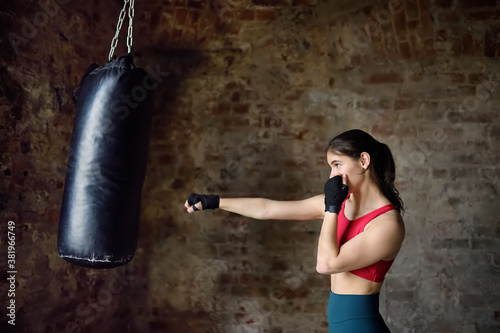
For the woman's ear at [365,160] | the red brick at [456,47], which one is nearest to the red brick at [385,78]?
the red brick at [456,47]

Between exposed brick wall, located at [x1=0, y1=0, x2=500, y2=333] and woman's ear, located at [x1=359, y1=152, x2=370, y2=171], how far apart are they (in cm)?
118

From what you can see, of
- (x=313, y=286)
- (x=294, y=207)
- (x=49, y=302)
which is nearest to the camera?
(x=294, y=207)

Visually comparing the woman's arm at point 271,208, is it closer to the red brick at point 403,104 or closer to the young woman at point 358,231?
the young woman at point 358,231

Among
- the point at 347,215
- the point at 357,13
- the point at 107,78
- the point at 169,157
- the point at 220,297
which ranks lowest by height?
the point at 220,297

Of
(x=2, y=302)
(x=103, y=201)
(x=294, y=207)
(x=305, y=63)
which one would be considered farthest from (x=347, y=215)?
(x=2, y=302)

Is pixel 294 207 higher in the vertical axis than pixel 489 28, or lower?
lower

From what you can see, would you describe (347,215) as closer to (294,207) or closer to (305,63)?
(294,207)

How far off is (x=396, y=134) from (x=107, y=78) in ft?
6.55

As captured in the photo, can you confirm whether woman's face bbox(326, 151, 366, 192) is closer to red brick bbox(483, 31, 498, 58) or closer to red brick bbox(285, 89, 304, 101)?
red brick bbox(285, 89, 304, 101)

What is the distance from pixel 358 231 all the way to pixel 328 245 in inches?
7.2

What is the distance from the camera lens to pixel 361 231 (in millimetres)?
2004

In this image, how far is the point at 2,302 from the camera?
7.48ft

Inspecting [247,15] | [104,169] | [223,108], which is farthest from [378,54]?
[104,169]

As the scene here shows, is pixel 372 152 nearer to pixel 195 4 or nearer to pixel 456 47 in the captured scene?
pixel 456 47
